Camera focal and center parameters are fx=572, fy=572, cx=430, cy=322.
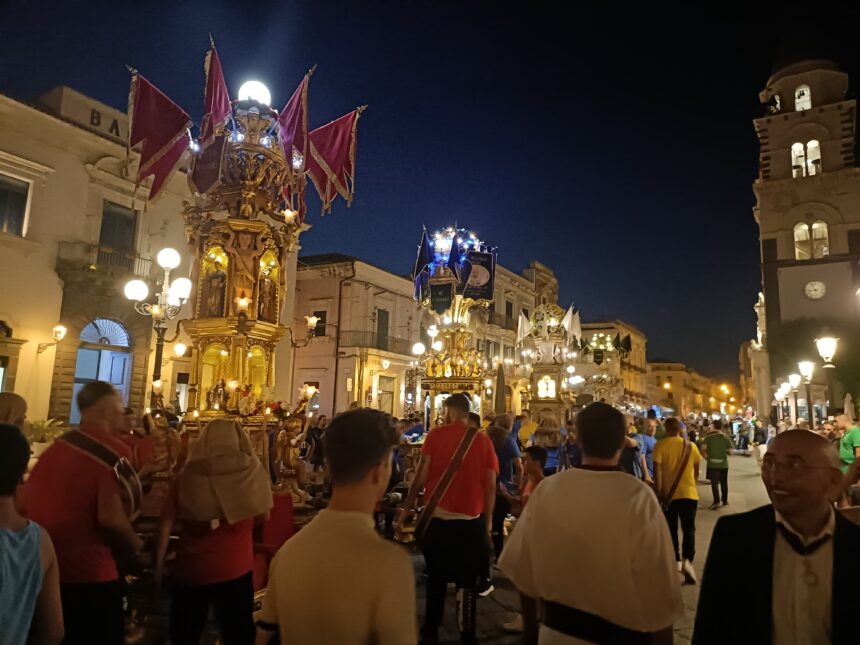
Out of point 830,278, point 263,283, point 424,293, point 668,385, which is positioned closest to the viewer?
point 263,283

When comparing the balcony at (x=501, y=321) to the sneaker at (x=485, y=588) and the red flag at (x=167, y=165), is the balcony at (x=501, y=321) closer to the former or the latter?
the red flag at (x=167, y=165)

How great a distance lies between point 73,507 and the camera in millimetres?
2934

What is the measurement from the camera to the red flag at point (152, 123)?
7785mm

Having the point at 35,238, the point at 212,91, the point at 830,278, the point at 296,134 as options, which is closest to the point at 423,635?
the point at 296,134

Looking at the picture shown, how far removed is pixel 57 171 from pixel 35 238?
2.25 meters

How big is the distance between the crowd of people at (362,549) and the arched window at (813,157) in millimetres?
38502

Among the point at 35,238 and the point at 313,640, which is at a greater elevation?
the point at 35,238

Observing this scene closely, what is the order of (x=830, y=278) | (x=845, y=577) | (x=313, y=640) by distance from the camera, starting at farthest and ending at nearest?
1. (x=830, y=278)
2. (x=845, y=577)
3. (x=313, y=640)

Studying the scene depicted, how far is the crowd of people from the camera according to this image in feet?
5.80

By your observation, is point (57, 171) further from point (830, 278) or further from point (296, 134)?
point (830, 278)

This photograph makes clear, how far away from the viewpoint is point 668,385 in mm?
100188

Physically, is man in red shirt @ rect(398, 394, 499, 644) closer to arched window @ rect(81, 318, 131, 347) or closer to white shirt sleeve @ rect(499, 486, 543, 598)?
white shirt sleeve @ rect(499, 486, 543, 598)

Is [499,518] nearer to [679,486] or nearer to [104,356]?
[679,486]

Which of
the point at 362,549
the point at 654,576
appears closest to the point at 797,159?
the point at 654,576
